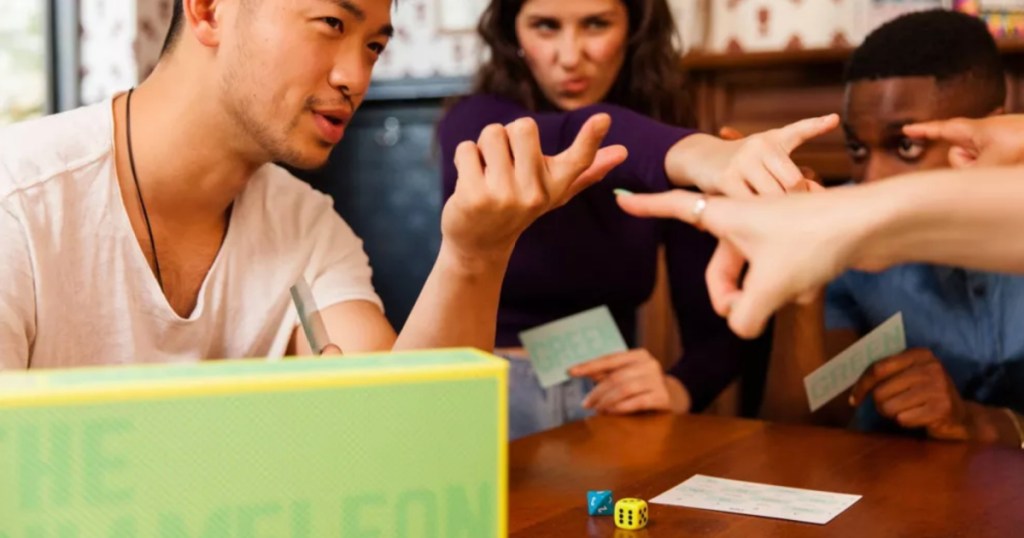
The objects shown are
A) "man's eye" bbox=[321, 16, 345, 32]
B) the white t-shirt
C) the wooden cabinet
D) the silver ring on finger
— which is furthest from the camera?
the wooden cabinet

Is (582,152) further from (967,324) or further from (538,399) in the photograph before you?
(967,324)

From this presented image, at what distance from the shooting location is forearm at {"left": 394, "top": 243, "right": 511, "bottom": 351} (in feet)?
4.13

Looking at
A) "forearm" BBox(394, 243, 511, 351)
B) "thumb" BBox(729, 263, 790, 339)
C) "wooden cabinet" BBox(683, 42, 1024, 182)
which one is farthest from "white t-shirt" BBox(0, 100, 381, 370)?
"wooden cabinet" BBox(683, 42, 1024, 182)

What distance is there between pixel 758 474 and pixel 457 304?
40cm

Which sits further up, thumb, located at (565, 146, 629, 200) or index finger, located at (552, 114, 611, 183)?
index finger, located at (552, 114, 611, 183)

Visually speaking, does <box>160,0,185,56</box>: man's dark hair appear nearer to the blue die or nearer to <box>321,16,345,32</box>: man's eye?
<box>321,16,345,32</box>: man's eye

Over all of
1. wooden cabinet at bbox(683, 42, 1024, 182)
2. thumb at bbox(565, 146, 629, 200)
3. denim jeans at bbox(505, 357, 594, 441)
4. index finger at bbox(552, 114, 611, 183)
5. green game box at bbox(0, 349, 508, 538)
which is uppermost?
index finger at bbox(552, 114, 611, 183)

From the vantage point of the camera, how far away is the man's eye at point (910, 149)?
172 cm

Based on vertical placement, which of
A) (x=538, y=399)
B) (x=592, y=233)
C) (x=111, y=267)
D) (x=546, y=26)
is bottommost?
(x=538, y=399)

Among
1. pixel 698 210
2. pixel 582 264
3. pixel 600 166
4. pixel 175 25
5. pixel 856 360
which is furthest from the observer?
→ pixel 582 264

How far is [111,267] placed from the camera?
4.40ft

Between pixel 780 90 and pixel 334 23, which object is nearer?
pixel 334 23

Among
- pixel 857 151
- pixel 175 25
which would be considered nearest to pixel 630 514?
pixel 175 25

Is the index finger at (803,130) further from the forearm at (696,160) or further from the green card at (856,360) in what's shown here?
the green card at (856,360)
